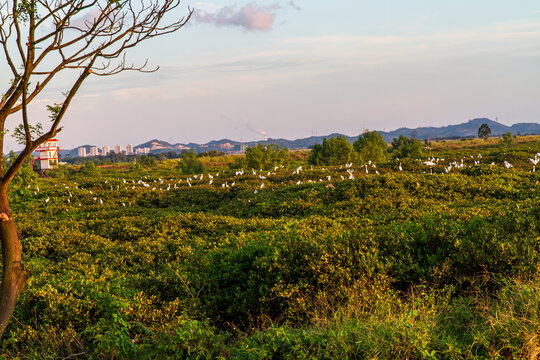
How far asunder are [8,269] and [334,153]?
5760cm

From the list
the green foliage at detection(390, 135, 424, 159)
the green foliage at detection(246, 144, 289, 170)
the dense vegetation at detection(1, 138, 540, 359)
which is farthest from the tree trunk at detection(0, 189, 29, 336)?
the green foliage at detection(246, 144, 289, 170)

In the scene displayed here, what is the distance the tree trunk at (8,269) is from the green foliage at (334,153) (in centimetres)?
5583

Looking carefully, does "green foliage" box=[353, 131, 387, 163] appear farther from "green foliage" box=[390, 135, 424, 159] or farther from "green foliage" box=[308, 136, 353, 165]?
"green foliage" box=[308, 136, 353, 165]

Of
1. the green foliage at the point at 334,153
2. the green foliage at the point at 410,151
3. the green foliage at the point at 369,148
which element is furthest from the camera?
the green foliage at the point at 369,148

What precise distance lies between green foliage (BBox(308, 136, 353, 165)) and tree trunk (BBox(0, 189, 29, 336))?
55.8 metres

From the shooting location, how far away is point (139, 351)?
533 centimetres

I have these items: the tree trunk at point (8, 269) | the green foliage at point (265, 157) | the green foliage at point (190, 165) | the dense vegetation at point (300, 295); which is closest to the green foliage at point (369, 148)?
the green foliage at point (265, 157)

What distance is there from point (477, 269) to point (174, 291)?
5182 mm

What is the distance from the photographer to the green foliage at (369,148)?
67438 millimetres

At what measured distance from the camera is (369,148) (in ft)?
225

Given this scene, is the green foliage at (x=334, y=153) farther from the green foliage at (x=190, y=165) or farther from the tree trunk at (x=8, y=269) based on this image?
the tree trunk at (x=8, y=269)

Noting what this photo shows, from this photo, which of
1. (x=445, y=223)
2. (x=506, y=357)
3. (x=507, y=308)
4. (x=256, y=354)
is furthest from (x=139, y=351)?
(x=445, y=223)

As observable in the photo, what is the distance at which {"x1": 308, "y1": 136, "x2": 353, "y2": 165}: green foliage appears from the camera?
6097 cm

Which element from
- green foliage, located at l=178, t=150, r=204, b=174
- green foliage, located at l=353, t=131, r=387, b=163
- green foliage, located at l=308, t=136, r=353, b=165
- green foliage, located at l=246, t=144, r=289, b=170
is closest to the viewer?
green foliage, located at l=246, t=144, r=289, b=170
